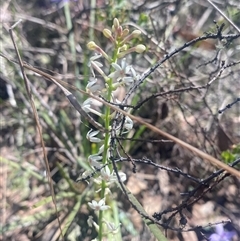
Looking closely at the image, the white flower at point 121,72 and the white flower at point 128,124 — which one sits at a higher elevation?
the white flower at point 121,72

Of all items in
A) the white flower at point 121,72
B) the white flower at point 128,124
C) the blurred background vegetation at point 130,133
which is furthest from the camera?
the blurred background vegetation at point 130,133

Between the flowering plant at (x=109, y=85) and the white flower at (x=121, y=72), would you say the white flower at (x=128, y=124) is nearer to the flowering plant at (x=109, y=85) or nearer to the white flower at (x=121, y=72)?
the flowering plant at (x=109, y=85)

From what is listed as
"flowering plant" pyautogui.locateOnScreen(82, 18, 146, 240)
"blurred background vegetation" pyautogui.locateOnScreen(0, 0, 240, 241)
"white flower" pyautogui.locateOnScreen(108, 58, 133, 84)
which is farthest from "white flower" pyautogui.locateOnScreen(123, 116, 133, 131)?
"blurred background vegetation" pyautogui.locateOnScreen(0, 0, 240, 241)

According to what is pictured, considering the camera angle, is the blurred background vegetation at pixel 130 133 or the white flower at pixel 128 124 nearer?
the white flower at pixel 128 124

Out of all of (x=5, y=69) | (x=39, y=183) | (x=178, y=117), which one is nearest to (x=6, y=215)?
(x=39, y=183)

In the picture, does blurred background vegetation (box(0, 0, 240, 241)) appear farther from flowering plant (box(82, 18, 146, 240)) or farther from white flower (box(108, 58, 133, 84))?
white flower (box(108, 58, 133, 84))

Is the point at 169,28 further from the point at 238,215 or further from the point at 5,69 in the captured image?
the point at 238,215

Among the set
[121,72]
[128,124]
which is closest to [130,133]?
[128,124]

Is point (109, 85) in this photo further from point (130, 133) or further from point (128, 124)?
point (130, 133)

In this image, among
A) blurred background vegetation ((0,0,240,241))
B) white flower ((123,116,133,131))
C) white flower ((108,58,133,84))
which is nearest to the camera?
white flower ((108,58,133,84))

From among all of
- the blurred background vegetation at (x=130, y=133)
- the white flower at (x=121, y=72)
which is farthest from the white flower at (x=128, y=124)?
the blurred background vegetation at (x=130, y=133)

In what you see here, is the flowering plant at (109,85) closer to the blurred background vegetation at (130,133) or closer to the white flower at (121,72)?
the white flower at (121,72)

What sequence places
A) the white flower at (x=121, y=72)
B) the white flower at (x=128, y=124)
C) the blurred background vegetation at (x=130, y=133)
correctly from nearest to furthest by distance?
the white flower at (x=121, y=72)
the white flower at (x=128, y=124)
the blurred background vegetation at (x=130, y=133)
